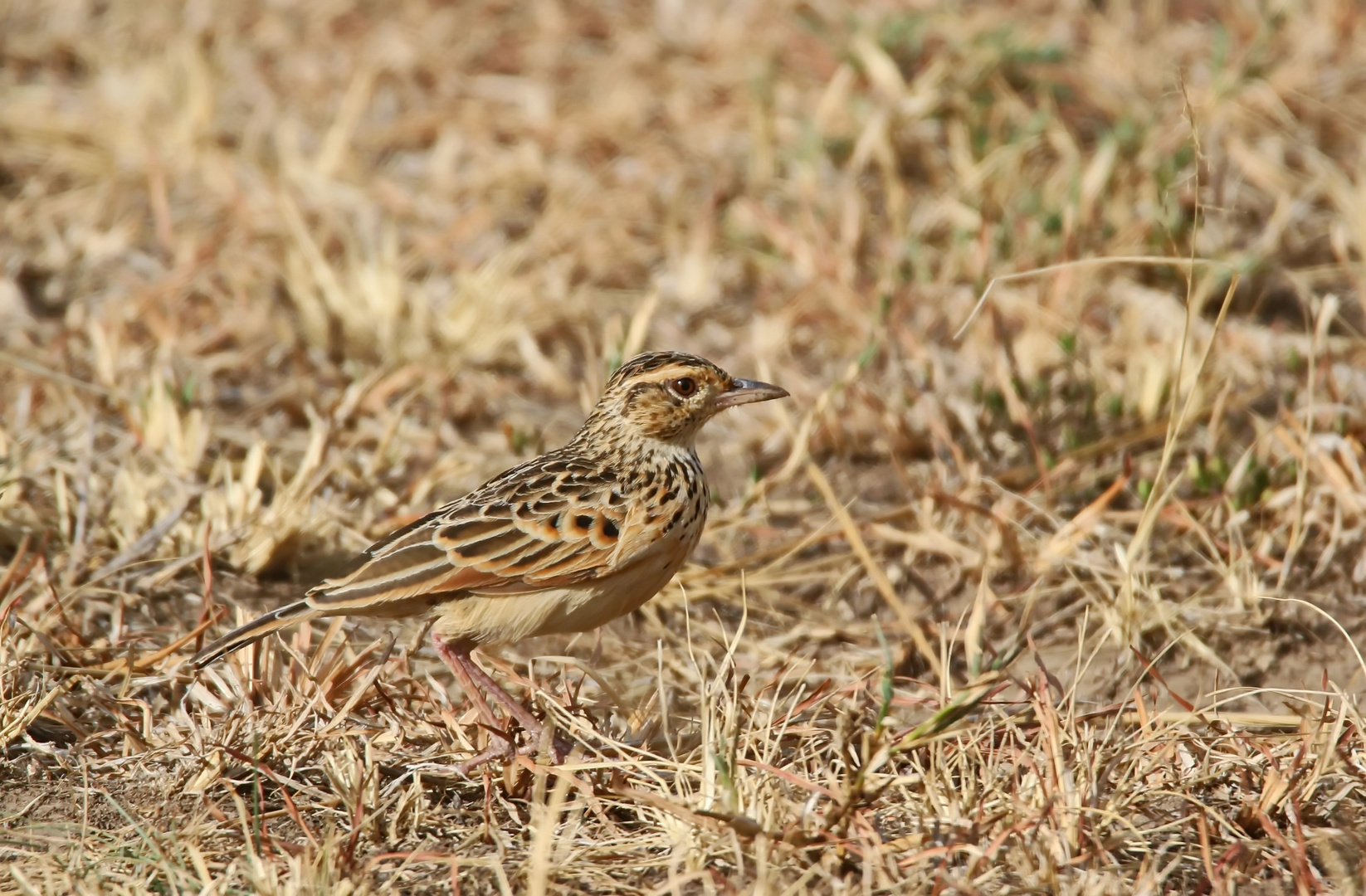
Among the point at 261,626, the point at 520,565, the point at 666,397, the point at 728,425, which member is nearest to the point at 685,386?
the point at 666,397

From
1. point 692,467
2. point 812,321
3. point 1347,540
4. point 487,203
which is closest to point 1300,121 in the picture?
point 812,321

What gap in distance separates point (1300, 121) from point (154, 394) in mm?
6199

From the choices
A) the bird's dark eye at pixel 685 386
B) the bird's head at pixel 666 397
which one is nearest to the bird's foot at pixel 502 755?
the bird's head at pixel 666 397

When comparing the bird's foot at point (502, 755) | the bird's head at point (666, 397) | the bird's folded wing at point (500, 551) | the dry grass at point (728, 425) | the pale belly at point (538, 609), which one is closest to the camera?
the dry grass at point (728, 425)

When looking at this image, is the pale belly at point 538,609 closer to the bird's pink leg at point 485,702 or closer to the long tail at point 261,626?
the bird's pink leg at point 485,702

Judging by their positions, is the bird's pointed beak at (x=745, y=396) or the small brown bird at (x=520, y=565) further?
the bird's pointed beak at (x=745, y=396)

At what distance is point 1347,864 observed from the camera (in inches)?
162

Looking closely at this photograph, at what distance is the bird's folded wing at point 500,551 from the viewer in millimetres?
4637

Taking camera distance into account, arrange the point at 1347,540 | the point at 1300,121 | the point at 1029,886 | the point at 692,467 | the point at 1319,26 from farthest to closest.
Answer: the point at 1319,26
the point at 1300,121
the point at 1347,540
the point at 692,467
the point at 1029,886

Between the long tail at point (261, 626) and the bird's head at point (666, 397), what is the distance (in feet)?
4.02

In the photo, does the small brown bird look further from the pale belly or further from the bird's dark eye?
the bird's dark eye

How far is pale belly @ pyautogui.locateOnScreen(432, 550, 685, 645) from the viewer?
475cm

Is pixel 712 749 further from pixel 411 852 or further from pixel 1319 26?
pixel 1319 26

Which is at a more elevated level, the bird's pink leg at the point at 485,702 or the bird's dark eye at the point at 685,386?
the bird's dark eye at the point at 685,386
